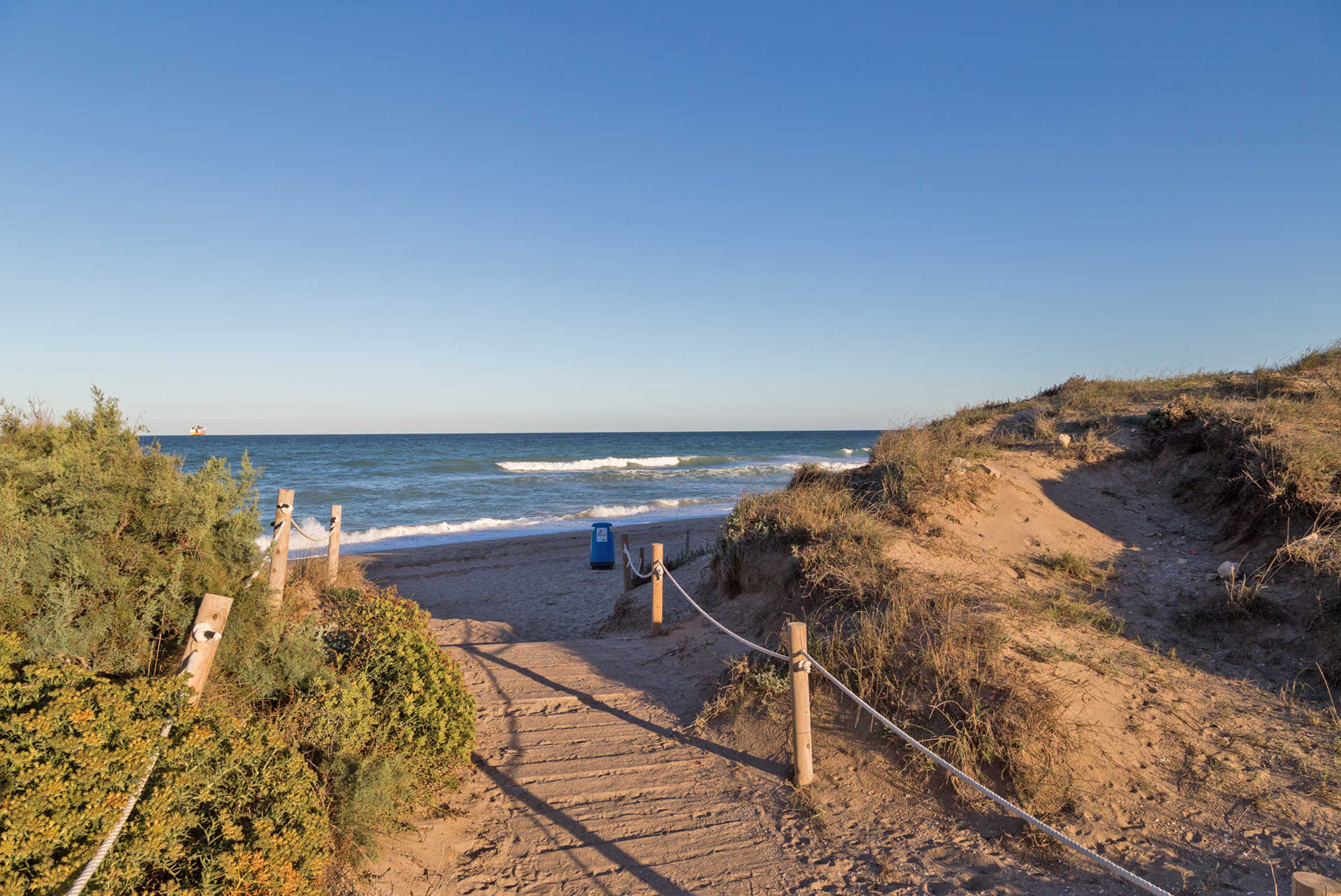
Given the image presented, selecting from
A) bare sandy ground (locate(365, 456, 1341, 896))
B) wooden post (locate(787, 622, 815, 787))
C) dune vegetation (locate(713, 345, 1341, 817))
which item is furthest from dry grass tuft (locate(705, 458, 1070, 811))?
wooden post (locate(787, 622, 815, 787))

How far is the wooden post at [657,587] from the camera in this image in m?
7.93

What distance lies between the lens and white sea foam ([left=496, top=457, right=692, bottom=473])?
4272 cm

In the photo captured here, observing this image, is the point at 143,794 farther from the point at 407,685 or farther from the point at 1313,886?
the point at 1313,886

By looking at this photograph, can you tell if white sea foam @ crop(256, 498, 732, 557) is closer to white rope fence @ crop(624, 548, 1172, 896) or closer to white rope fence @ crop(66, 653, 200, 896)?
white rope fence @ crop(66, 653, 200, 896)

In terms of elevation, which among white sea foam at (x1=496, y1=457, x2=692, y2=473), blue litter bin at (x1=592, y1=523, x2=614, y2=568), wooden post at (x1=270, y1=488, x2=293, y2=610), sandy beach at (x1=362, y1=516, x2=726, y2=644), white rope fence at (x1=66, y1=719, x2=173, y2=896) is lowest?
sandy beach at (x1=362, y1=516, x2=726, y2=644)

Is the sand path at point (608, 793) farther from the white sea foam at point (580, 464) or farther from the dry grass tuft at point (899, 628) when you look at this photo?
the white sea foam at point (580, 464)

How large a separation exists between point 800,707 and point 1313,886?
284 cm

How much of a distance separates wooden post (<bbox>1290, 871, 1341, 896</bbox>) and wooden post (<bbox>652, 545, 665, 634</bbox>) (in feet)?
20.3

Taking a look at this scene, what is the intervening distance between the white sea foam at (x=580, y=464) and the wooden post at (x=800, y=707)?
37500 mm

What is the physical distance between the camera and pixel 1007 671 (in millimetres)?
4898

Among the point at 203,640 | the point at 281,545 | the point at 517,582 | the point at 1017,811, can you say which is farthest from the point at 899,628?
the point at 517,582

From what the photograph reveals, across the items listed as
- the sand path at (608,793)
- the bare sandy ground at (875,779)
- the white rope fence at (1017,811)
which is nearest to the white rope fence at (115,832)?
the bare sandy ground at (875,779)

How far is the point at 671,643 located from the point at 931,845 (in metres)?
3.93

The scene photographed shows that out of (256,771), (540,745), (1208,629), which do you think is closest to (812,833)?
(540,745)
